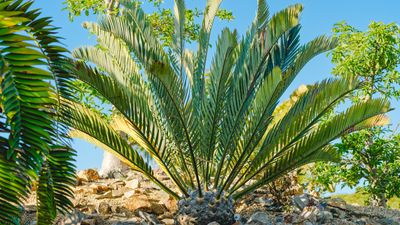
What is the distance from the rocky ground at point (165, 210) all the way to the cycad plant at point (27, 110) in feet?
8.98

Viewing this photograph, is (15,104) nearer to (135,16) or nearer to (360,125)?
(135,16)

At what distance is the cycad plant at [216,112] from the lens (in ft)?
25.0

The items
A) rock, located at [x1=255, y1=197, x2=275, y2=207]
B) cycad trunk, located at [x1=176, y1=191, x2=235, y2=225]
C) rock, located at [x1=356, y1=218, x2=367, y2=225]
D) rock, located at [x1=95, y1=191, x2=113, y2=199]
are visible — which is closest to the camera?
cycad trunk, located at [x1=176, y1=191, x2=235, y2=225]

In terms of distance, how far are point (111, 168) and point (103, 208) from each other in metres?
4.75

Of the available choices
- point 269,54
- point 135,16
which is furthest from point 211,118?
point 135,16

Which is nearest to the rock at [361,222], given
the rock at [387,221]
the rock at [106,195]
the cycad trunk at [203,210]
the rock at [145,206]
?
the rock at [387,221]

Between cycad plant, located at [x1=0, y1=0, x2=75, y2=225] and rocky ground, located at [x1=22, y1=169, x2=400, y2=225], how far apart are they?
2.74m

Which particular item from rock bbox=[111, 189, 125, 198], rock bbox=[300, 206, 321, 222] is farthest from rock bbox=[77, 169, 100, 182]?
rock bbox=[300, 206, 321, 222]

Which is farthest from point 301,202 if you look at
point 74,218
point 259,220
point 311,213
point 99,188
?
point 99,188

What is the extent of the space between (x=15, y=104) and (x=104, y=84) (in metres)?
2.79

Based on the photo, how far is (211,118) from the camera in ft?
25.8

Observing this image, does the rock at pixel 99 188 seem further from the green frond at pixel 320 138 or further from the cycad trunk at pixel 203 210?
the green frond at pixel 320 138

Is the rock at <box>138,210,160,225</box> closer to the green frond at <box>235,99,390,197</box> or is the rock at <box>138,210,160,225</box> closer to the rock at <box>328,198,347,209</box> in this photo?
the green frond at <box>235,99,390,197</box>

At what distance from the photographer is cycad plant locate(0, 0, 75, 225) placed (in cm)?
421
